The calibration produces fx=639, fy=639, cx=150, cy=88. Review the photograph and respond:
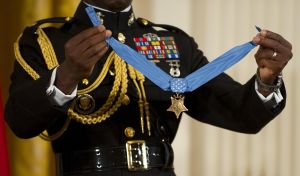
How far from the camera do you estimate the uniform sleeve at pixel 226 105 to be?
3.98 feet

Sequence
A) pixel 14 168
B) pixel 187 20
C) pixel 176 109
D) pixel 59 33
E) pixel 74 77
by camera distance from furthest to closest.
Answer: pixel 187 20
pixel 14 168
pixel 59 33
pixel 176 109
pixel 74 77

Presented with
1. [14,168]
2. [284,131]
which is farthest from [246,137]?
[14,168]

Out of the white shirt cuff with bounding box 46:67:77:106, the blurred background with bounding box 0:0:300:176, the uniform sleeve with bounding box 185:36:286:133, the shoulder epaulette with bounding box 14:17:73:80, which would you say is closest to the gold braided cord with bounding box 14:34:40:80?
the shoulder epaulette with bounding box 14:17:73:80

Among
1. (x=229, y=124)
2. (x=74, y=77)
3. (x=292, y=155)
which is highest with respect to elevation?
(x=74, y=77)

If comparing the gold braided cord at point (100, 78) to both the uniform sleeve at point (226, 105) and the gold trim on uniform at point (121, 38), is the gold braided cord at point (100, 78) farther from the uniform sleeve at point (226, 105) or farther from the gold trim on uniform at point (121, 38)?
the uniform sleeve at point (226, 105)

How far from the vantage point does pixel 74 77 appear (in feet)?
3.33

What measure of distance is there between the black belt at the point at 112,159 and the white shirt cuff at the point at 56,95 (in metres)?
0.15

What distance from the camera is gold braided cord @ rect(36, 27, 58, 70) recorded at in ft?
3.84

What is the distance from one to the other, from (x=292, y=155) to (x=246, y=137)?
16 cm

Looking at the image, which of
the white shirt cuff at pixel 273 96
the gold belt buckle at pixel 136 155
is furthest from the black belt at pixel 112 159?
the white shirt cuff at pixel 273 96

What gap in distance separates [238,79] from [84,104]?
0.75 meters

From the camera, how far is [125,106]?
3.93 feet

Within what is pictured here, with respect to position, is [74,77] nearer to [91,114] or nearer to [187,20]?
[91,114]

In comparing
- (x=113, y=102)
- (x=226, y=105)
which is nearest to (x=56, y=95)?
(x=113, y=102)
